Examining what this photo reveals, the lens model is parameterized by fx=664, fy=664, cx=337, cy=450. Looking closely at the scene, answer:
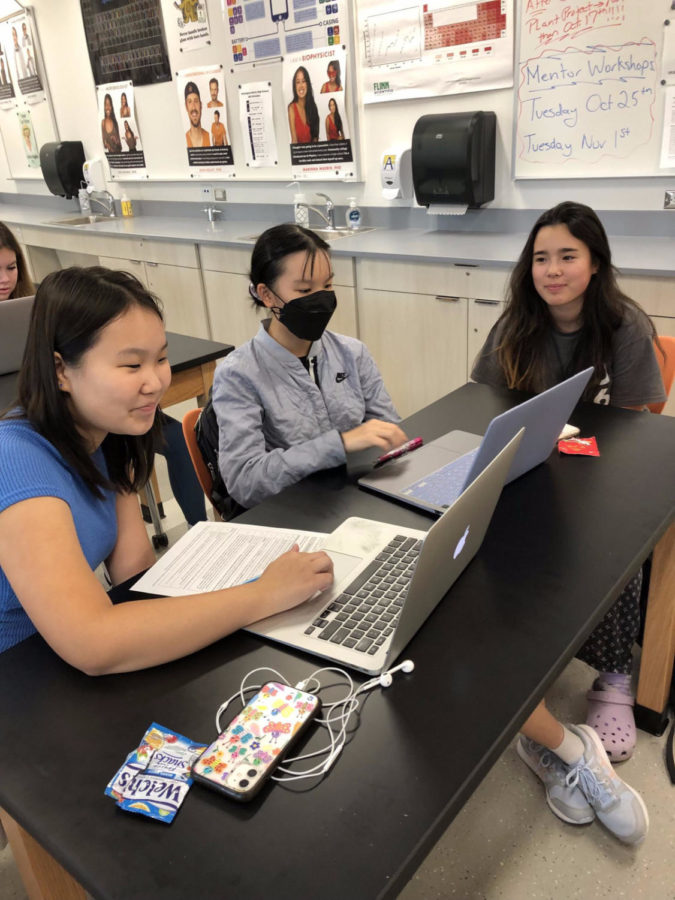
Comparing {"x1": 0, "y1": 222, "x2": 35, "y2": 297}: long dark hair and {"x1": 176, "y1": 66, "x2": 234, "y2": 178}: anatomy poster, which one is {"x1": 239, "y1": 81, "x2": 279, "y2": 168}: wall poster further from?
{"x1": 0, "y1": 222, "x2": 35, "y2": 297}: long dark hair

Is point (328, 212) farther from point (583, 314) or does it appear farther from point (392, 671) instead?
point (392, 671)

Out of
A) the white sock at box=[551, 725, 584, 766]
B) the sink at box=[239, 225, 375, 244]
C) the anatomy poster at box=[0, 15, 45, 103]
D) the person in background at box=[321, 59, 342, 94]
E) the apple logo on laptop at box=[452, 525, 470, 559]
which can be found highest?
the anatomy poster at box=[0, 15, 45, 103]

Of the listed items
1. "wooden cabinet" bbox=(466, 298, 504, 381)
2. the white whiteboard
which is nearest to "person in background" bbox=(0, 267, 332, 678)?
"wooden cabinet" bbox=(466, 298, 504, 381)

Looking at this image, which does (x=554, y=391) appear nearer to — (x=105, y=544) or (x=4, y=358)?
(x=105, y=544)

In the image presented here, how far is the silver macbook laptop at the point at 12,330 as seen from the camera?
198cm

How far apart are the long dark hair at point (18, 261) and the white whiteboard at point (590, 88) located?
6.82ft

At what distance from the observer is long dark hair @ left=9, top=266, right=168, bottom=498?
→ 956 mm

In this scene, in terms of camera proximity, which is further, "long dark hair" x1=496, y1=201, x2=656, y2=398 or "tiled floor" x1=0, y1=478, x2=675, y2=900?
"long dark hair" x1=496, y1=201, x2=656, y2=398

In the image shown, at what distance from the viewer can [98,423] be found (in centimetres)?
102

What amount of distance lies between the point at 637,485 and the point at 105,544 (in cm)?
92

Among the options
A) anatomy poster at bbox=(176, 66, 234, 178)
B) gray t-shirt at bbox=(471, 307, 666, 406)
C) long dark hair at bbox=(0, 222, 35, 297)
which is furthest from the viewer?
anatomy poster at bbox=(176, 66, 234, 178)

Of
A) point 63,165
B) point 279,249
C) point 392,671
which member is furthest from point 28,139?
point 392,671

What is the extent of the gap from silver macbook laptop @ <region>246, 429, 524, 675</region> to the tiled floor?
0.61m

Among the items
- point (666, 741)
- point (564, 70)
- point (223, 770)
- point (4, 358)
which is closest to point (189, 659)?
point (223, 770)
